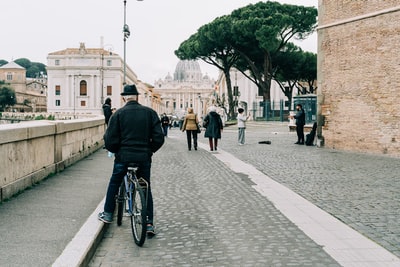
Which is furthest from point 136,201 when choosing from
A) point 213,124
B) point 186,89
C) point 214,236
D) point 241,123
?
point 186,89

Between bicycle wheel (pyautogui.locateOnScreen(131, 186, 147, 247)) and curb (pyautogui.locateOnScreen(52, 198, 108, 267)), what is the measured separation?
0.40 meters

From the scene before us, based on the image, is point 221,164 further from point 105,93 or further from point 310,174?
point 105,93

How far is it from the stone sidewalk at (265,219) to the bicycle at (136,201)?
0.18 metres

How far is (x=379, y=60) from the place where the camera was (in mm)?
16250

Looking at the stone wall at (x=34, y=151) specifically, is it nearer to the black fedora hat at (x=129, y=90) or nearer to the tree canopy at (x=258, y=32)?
the black fedora hat at (x=129, y=90)

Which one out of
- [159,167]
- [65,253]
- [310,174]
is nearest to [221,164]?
[159,167]

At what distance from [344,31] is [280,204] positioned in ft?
38.1

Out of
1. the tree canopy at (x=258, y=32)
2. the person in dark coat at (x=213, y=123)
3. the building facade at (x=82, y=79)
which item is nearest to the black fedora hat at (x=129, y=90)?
the person in dark coat at (x=213, y=123)

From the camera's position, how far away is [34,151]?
8.73 metres

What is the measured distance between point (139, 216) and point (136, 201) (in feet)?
0.67

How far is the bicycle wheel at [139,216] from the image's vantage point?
5.27 metres

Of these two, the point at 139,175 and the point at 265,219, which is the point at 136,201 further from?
the point at 265,219

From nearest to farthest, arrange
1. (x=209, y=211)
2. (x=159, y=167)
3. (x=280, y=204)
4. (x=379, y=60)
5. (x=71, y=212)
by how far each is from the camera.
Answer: (x=71, y=212) → (x=209, y=211) → (x=280, y=204) → (x=159, y=167) → (x=379, y=60)

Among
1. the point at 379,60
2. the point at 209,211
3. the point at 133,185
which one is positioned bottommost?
the point at 209,211
